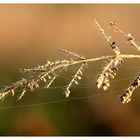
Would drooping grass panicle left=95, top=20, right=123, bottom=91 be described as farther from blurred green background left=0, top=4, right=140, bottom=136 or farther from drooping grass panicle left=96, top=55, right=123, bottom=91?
blurred green background left=0, top=4, right=140, bottom=136

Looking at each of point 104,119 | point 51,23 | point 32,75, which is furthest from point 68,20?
point 32,75

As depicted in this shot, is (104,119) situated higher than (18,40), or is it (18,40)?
(18,40)

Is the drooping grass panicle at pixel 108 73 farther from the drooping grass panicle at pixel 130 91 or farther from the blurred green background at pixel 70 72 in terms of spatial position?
the blurred green background at pixel 70 72

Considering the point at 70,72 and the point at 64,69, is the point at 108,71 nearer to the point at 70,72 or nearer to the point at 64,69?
the point at 64,69

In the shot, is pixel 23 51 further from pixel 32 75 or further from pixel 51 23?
pixel 32 75

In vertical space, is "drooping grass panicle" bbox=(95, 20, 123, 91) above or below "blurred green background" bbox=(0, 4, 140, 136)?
above

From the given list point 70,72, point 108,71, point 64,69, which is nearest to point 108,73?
point 108,71

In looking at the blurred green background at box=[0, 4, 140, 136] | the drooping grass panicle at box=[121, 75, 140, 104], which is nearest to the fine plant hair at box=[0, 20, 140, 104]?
the drooping grass panicle at box=[121, 75, 140, 104]

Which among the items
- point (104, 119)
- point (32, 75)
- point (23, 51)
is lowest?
point (104, 119)

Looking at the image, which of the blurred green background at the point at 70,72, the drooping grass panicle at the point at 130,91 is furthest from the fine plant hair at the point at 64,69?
the blurred green background at the point at 70,72
